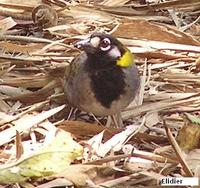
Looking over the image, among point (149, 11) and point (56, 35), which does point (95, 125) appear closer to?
point (56, 35)

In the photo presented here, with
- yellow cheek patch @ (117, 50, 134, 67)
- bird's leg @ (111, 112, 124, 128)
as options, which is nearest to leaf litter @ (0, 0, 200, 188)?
bird's leg @ (111, 112, 124, 128)

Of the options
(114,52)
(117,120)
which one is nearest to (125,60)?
(114,52)

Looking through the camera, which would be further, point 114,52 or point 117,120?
point 117,120

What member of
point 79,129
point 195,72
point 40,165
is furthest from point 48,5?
point 40,165

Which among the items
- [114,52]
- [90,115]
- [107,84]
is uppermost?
[114,52]

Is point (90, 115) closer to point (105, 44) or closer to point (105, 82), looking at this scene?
point (105, 82)
